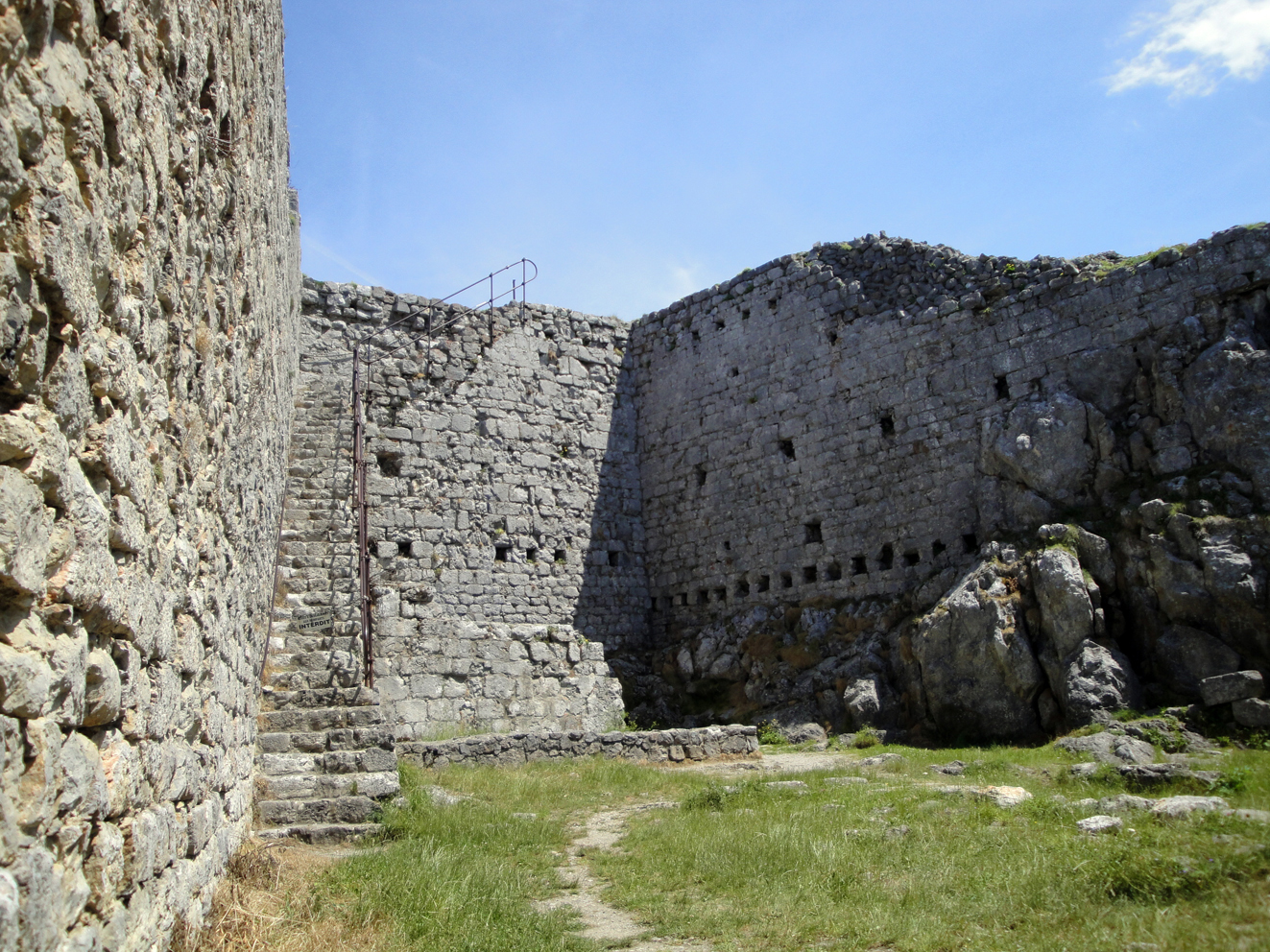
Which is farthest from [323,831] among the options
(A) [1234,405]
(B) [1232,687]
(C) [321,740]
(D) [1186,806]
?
(A) [1234,405]

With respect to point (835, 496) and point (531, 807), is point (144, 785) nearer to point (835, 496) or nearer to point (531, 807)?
point (531, 807)

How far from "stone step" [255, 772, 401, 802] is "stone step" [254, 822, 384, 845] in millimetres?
381

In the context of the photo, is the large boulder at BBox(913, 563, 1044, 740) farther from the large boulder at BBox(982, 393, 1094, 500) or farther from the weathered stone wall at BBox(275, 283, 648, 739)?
the weathered stone wall at BBox(275, 283, 648, 739)

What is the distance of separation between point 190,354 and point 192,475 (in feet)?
1.82

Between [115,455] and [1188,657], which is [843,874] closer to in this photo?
[115,455]

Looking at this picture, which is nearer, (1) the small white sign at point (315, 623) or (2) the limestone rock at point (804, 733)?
(1) the small white sign at point (315, 623)

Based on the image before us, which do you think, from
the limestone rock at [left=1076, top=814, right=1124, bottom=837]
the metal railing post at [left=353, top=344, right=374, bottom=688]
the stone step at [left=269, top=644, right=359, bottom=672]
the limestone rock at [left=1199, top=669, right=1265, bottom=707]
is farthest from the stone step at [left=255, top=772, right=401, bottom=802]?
the limestone rock at [left=1199, top=669, right=1265, bottom=707]

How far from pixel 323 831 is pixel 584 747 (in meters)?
5.34

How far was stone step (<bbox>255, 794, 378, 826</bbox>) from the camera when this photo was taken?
284 inches

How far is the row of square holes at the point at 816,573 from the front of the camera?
14.1 m

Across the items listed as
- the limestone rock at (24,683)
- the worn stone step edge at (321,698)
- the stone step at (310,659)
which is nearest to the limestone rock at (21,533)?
the limestone rock at (24,683)

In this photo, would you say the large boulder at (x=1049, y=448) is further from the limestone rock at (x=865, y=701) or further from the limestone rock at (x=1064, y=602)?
the limestone rock at (x=865, y=701)

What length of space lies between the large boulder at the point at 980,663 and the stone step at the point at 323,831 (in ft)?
26.0

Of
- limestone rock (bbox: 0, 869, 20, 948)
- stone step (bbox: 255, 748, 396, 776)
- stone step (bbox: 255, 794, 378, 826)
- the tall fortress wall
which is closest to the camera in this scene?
limestone rock (bbox: 0, 869, 20, 948)
